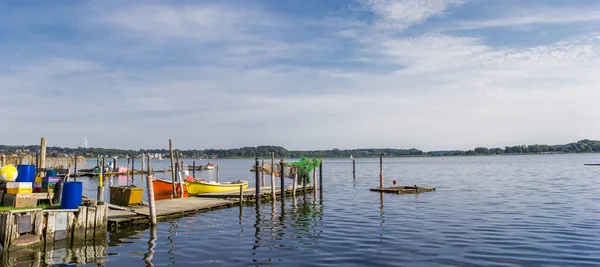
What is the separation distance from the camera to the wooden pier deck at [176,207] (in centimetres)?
2228

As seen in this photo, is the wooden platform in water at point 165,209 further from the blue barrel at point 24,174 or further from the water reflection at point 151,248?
the blue barrel at point 24,174

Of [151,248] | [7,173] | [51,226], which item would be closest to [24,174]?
[7,173]

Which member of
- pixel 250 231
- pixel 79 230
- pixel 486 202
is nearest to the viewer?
pixel 79 230

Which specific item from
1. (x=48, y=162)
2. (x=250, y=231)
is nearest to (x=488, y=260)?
(x=250, y=231)

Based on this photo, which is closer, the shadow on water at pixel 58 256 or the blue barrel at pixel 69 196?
the shadow on water at pixel 58 256

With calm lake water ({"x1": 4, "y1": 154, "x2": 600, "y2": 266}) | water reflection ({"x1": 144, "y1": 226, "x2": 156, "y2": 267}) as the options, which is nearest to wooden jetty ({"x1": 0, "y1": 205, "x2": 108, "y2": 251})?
calm lake water ({"x1": 4, "y1": 154, "x2": 600, "y2": 266})

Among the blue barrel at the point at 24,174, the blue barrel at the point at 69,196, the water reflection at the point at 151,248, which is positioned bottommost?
the water reflection at the point at 151,248

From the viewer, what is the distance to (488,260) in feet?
52.9

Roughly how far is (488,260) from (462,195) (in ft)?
85.0

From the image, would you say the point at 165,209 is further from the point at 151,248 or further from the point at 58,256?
the point at 58,256

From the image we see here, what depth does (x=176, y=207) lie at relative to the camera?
92.0ft

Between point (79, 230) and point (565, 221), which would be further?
point (565, 221)

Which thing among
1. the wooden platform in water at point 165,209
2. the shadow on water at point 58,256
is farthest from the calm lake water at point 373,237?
the wooden platform in water at point 165,209

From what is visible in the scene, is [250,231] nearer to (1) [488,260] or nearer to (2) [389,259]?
(2) [389,259]
